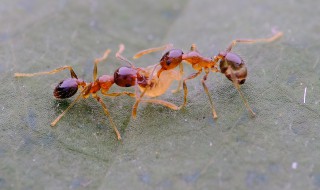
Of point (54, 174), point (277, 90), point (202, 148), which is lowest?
point (54, 174)

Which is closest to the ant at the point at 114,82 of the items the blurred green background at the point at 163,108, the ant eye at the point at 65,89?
the ant eye at the point at 65,89

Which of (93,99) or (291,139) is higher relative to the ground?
(291,139)

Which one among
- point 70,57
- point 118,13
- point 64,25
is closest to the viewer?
point 70,57

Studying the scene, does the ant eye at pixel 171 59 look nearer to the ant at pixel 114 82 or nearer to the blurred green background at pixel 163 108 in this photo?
the ant at pixel 114 82

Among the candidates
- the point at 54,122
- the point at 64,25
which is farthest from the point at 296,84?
the point at 64,25

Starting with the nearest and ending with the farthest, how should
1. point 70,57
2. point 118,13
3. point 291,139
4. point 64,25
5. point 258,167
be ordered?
point 258,167
point 291,139
point 70,57
point 64,25
point 118,13

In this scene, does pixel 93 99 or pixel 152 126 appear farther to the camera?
pixel 93 99

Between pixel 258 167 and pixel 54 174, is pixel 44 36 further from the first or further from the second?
pixel 258 167

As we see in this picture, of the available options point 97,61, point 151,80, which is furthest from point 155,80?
point 97,61
